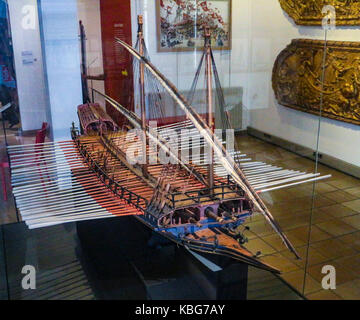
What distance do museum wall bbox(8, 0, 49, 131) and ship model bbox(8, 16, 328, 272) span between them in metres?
0.21

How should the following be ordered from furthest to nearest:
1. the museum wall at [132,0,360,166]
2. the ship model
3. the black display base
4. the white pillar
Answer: the museum wall at [132,0,360,166]
the white pillar
the black display base
the ship model

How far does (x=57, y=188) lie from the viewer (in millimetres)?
2537

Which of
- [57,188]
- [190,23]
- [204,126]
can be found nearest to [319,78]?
[190,23]

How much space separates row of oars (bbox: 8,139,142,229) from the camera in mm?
2238

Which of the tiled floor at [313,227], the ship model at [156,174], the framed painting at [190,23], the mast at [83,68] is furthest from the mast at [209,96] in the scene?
the mast at [83,68]

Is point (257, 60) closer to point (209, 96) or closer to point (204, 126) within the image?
point (209, 96)

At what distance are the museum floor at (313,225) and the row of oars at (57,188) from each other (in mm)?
147

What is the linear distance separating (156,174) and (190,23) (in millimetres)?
1199

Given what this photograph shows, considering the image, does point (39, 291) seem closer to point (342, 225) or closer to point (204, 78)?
point (204, 78)

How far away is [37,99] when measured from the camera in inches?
99.1

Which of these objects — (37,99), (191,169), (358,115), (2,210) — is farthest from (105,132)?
(358,115)

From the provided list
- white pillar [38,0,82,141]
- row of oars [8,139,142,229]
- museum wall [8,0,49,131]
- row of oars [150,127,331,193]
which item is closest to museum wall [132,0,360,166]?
row of oars [150,127,331,193]

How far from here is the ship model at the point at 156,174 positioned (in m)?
2.18

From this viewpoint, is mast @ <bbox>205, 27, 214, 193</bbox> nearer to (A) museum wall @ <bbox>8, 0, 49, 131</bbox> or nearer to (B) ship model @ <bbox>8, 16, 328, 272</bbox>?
(B) ship model @ <bbox>8, 16, 328, 272</bbox>
